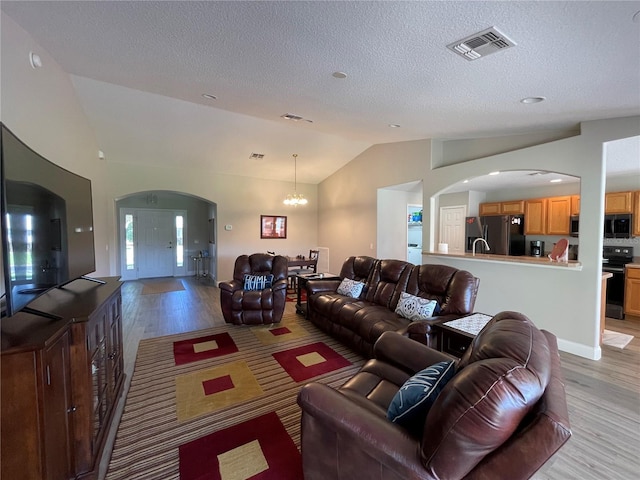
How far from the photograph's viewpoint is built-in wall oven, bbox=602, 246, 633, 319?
173 inches

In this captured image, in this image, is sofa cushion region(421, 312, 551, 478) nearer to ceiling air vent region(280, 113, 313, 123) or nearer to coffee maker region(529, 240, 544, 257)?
ceiling air vent region(280, 113, 313, 123)

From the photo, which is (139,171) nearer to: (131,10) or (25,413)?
(131,10)

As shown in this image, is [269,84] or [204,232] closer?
[269,84]

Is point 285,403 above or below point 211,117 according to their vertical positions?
below

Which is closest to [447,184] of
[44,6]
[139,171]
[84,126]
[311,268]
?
[311,268]

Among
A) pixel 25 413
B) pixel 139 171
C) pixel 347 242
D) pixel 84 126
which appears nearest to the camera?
pixel 25 413

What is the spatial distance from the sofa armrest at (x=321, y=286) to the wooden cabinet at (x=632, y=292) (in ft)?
14.9

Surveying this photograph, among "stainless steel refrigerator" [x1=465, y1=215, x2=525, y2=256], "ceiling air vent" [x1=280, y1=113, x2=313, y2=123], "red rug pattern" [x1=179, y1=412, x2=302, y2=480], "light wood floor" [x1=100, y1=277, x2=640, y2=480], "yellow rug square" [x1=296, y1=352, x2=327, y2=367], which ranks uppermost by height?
"ceiling air vent" [x1=280, y1=113, x2=313, y2=123]

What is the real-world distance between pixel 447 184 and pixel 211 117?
3.89 m

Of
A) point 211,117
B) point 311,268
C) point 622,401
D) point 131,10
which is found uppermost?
point 211,117

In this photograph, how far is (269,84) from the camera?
2.89 m

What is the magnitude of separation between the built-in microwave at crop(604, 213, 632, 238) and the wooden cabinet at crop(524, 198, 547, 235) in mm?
925

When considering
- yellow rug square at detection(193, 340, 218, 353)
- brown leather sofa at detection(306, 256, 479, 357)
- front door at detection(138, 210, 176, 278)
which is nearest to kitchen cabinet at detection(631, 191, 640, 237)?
brown leather sofa at detection(306, 256, 479, 357)

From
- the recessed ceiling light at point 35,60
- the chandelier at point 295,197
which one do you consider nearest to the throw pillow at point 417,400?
the recessed ceiling light at point 35,60
